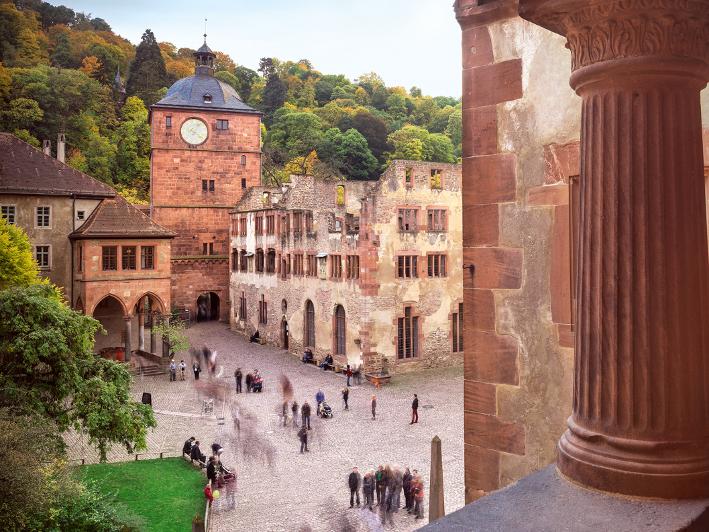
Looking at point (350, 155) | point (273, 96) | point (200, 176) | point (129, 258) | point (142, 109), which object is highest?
point (273, 96)

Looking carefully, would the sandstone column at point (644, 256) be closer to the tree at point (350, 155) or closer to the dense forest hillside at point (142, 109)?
the dense forest hillside at point (142, 109)

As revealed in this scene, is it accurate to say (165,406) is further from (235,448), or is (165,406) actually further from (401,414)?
(401,414)

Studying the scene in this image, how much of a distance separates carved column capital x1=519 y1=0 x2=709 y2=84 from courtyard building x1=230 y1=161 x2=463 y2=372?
1179 inches

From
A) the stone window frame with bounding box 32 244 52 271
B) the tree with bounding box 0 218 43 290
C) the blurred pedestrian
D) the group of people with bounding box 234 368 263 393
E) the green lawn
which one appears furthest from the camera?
the stone window frame with bounding box 32 244 52 271

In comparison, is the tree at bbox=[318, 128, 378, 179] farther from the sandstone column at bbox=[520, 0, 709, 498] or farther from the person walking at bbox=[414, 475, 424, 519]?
the sandstone column at bbox=[520, 0, 709, 498]

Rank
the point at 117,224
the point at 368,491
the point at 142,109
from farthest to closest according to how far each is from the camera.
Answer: the point at 142,109
the point at 117,224
the point at 368,491

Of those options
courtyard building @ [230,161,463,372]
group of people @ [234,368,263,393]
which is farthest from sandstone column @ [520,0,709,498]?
courtyard building @ [230,161,463,372]

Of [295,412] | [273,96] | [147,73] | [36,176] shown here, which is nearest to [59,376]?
[295,412]

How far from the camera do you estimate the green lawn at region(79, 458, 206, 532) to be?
1534 centimetres

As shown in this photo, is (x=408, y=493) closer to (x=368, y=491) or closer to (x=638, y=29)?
(x=368, y=491)

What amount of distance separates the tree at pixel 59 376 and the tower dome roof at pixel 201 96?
37.8 m

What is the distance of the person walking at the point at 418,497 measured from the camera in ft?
53.5

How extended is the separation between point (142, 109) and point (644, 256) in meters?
81.5

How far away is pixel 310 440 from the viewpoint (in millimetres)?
22281
